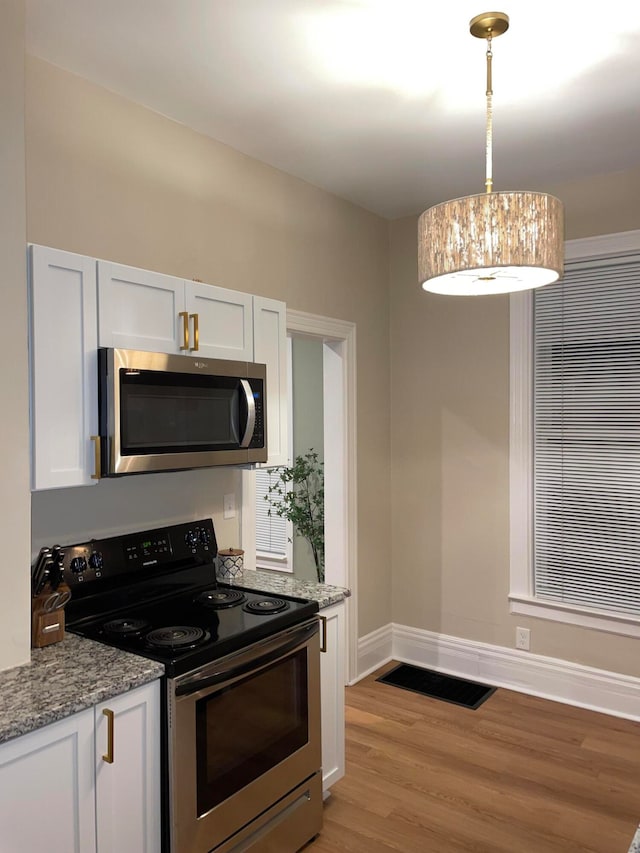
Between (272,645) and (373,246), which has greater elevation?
(373,246)

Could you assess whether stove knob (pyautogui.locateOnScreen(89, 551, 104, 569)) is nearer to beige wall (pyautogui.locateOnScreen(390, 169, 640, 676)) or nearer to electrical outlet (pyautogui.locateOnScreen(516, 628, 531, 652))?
beige wall (pyautogui.locateOnScreen(390, 169, 640, 676))

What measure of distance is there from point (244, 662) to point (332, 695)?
2.17 ft

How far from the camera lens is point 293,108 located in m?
2.69

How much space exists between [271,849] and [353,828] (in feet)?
1.43

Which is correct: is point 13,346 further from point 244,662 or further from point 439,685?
point 439,685

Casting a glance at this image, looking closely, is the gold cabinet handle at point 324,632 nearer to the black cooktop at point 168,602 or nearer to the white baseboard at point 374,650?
the black cooktop at point 168,602

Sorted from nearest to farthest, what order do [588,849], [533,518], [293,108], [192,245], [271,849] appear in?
[271,849], [588,849], [293,108], [192,245], [533,518]

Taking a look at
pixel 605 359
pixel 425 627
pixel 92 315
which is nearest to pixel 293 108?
pixel 92 315

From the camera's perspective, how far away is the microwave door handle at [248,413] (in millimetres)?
2512

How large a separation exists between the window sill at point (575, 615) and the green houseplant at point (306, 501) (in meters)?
1.45

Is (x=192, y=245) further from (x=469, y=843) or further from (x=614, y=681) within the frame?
(x=614, y=681)

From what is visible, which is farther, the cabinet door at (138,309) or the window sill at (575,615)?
the window sill at (575,615)

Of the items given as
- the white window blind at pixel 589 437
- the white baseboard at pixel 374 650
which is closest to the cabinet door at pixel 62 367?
the white baseboard at pixel 374 650

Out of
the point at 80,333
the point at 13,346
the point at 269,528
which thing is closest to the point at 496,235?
the point at 80,333
